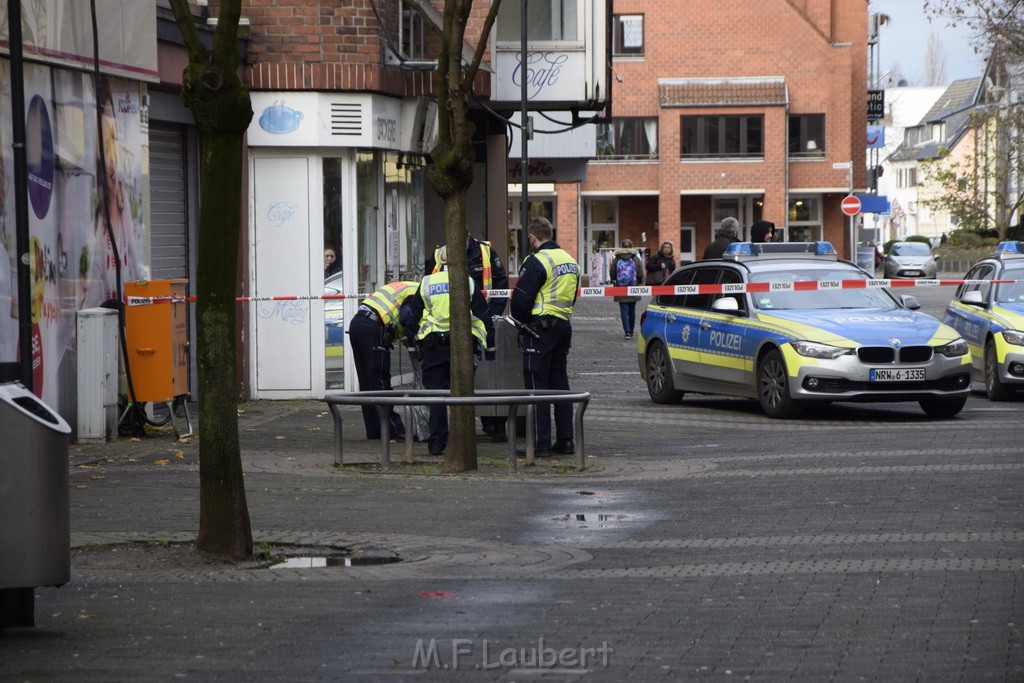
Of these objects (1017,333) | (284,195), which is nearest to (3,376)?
(284,195)

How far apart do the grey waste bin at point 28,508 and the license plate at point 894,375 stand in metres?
10.3

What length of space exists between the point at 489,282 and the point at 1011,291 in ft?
20.3

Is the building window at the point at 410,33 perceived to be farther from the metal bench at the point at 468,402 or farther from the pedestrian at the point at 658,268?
the pedestrian at the point at 658,268

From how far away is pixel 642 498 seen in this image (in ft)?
34.6

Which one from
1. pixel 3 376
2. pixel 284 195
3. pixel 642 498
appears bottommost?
pixel 642 498

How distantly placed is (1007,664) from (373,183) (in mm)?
13601

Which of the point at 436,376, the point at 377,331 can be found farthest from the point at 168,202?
the point at 436,376

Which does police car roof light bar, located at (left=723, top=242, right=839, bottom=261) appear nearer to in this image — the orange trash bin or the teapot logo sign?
the teapot logo sign

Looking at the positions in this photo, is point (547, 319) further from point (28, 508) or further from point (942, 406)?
point (28, 508)

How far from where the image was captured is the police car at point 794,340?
15.6m

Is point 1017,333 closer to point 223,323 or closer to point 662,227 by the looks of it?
point 223,323

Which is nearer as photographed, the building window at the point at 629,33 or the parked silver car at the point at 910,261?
the building window at the point at 629,33

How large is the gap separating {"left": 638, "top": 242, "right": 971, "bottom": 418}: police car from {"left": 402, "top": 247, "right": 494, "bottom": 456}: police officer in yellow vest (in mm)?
4113

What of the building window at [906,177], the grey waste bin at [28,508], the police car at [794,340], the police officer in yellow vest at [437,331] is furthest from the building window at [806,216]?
the building window at [906,177]
